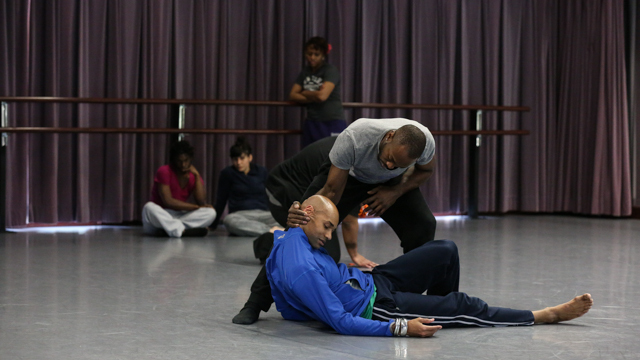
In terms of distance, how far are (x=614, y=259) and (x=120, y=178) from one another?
3394 millimetres

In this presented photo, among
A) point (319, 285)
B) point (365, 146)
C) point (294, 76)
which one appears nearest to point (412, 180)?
point (365, 146)

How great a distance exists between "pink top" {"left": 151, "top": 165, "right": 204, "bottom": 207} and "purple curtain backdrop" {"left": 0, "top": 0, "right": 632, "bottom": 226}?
51 cm

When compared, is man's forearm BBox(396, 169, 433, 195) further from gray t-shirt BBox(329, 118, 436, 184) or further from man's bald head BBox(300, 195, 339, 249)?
man's bald head BBox(300, 195, 339, 249)

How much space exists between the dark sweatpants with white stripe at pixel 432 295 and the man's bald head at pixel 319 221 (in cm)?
25

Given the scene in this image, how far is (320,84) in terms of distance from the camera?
4.96m

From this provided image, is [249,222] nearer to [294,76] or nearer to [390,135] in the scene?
[294,76]

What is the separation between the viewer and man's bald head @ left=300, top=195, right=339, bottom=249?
2.10 metres

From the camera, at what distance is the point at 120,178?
521cm

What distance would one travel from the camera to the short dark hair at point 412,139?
211cm

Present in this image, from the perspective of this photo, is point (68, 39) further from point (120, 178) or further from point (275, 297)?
point (275, 297)

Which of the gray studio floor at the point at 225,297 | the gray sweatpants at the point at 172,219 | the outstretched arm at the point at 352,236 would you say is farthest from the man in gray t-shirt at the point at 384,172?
the gray sweatpants at the point at 172,219

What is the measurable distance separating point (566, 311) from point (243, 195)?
2927 millimetres

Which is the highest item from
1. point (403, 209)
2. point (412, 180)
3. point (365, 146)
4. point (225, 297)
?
point (365, 146)

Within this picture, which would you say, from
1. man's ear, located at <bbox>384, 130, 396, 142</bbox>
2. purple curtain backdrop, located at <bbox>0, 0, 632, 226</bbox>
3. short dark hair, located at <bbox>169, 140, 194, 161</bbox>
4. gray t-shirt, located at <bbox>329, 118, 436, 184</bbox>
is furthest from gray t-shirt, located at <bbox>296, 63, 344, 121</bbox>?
man's ear, located at <bbox>384, 130, 396, 142</bbox>
